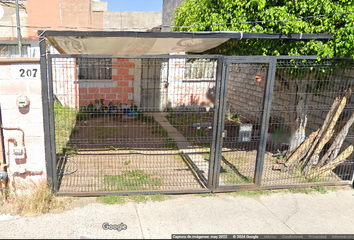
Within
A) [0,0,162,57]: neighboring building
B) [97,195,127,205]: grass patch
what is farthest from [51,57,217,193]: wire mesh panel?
[0,0,162,57]: neighboring building

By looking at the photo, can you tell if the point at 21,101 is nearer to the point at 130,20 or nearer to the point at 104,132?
the point at 104,132

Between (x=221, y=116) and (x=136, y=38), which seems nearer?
(x=221, y=116)

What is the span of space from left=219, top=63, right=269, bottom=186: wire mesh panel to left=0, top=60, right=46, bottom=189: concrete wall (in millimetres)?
2822

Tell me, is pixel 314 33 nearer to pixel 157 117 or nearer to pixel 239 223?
pixel 239 223

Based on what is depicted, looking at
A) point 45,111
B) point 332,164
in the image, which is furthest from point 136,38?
point 332,164

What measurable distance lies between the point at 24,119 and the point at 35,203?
47.2 inches

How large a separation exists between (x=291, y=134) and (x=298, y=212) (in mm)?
2248

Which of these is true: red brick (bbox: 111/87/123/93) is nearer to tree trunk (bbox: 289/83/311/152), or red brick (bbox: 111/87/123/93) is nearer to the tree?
the tree

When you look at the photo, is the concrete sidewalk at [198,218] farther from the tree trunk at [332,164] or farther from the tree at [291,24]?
the tree at [291,24]

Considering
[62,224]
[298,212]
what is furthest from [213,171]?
[62,224]

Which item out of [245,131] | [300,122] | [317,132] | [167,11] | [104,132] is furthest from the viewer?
[167,11]

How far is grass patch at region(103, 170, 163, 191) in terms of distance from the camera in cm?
468

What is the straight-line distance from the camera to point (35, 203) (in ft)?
12.7

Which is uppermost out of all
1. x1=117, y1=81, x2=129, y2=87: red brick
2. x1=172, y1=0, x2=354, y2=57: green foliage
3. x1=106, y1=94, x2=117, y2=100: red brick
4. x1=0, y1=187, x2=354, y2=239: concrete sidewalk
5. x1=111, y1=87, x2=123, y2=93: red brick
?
x1=172, y1=0, x2=354, y2=57: green foliage
